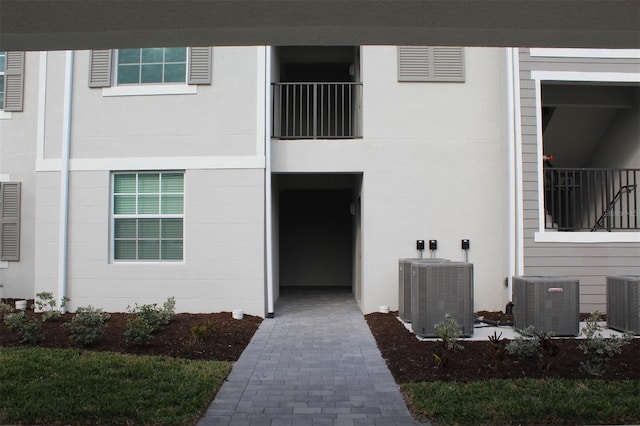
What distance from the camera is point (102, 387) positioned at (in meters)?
5.18

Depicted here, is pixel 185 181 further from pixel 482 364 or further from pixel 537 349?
pixel 537 349

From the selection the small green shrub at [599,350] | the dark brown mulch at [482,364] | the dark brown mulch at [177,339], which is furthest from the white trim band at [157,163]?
the small green shrub at [599,350]

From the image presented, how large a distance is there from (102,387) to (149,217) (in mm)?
4699

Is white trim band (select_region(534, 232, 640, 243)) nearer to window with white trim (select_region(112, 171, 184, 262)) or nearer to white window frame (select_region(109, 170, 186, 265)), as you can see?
white window frame (select_region(109, 170, 186, 265))

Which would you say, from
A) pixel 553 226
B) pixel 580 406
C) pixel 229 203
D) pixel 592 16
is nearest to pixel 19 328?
pixel 229 203

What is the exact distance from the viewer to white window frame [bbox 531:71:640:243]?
908 centimetres

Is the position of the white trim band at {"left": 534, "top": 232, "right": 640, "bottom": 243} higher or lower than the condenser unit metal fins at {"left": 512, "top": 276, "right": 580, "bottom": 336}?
higher

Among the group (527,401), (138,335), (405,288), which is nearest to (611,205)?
(405,288)

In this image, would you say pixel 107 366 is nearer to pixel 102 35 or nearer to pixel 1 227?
pixel 102 35

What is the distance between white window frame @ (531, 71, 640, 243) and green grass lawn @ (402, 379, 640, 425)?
4110mm

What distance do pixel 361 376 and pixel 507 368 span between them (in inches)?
63.6

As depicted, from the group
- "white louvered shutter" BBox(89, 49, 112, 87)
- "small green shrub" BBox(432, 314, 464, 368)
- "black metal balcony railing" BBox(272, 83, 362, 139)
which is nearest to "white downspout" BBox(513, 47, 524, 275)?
"black metal balcony railing" BBox(272, 83, 362, 139)

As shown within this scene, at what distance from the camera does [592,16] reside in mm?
4289

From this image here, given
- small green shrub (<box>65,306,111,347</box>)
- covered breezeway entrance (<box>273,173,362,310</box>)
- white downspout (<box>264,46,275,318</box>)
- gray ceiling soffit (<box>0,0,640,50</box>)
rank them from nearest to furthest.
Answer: gray ceiling soffit (<box>0,0,640,50</box>), small green shrub (<box>65,306,111,347</box>), white downspout (<box>264,46,275,318</box>), covered breezeway entrance (<box>273,173,362,310</box>)
